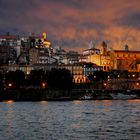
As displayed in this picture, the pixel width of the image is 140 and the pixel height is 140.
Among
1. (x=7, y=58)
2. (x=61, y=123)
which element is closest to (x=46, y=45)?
(x=7, y=58)

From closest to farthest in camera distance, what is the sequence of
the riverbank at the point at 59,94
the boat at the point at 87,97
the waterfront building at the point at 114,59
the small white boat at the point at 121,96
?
the boat at the point at 87,97
the small white boat at the point at 121,96
the riverbank at the point at 59,94
the waterfront building at the point at 114,59

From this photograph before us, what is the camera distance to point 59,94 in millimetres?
118812

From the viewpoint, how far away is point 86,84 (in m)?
132

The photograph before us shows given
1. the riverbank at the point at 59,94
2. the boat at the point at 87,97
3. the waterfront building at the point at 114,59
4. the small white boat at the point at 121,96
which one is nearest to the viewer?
the boat at the point at 87,97

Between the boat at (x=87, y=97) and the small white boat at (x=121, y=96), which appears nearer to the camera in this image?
the boat at (x=87, y=97)

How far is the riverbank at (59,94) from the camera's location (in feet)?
376

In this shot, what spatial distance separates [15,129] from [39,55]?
123410mm

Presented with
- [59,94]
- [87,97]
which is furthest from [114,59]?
[87,97]

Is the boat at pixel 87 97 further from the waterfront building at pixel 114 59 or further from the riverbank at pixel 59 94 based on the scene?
the waterfront building at pixel 114 59

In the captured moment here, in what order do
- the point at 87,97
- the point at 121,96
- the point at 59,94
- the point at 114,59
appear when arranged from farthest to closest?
the point at 114,59 < the point at 59,94 < the point at 121,96 < the point at 87,97

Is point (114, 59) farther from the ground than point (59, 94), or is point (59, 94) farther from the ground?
point (114, 59)

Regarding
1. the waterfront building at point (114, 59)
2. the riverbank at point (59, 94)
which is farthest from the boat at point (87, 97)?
the waterfront building at point (114, 59)

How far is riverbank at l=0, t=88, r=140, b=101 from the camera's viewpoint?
114m

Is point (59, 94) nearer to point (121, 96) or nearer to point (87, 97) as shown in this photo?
point (87, 97)
